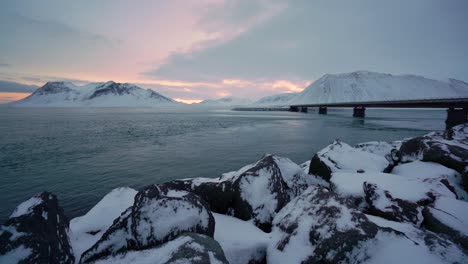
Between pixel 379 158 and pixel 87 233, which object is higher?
pixel 379 158

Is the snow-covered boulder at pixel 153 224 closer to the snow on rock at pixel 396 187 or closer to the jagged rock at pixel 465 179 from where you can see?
the snow on rock at pixel 396 187

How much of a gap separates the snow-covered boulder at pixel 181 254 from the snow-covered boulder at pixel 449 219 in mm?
4458

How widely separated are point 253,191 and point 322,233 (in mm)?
2294

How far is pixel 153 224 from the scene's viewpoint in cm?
396

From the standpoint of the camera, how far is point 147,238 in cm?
388

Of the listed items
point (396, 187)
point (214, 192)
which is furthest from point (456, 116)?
point (214, 192)

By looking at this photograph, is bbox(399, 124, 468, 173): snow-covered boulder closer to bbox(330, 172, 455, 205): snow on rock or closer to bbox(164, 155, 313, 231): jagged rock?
bbox(330, 172, 455, 205): snow on rock

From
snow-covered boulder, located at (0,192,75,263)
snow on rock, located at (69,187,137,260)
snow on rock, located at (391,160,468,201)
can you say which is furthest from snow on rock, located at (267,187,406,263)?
snow on rock, located at (391,160,468,201)

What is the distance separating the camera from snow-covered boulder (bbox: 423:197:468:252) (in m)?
4.06

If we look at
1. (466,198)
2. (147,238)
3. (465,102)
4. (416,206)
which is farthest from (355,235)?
(465,102)

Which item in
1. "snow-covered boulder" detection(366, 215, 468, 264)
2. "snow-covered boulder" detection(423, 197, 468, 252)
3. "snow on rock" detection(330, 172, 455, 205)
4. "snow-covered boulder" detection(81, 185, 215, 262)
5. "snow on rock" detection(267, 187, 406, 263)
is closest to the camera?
"snow-covered boulder" detection(366, 215, 468, 264)

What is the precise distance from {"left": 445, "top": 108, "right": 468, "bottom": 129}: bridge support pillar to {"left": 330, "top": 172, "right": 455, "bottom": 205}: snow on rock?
1904 inches

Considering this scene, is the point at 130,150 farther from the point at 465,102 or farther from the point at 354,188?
the point at 465,102

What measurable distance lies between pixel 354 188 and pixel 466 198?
3911 millimetres
